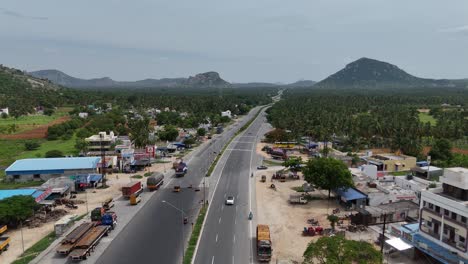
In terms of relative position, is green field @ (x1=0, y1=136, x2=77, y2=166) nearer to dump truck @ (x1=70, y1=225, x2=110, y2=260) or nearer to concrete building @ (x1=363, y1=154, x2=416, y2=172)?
dump truck @ (x1=70, y1=225, x2=110, y2=260)

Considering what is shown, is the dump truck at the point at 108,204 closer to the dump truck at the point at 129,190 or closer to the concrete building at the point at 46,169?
the dump truck at the point at 129,190

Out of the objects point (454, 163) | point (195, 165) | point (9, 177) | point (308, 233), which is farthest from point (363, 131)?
point (9, 177)

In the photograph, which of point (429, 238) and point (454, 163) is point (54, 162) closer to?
point (429, 238)

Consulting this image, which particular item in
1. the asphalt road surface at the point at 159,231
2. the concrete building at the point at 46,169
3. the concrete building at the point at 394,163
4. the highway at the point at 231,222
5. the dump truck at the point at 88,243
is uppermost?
the concrete building at the point at 394,163

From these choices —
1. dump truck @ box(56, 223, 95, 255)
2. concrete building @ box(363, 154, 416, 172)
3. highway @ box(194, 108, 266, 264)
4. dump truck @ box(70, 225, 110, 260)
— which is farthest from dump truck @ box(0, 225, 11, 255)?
concrete building @ box(363, 154, 416, 172)

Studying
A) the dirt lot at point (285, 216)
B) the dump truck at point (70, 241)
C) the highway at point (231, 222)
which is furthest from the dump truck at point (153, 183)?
the dump truck at point (70, 241)

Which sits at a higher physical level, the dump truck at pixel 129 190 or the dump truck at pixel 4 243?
the dump truck at pixel 129 190

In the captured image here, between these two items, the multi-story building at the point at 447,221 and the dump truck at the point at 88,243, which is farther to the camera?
the dump truck at the point at 88,243
